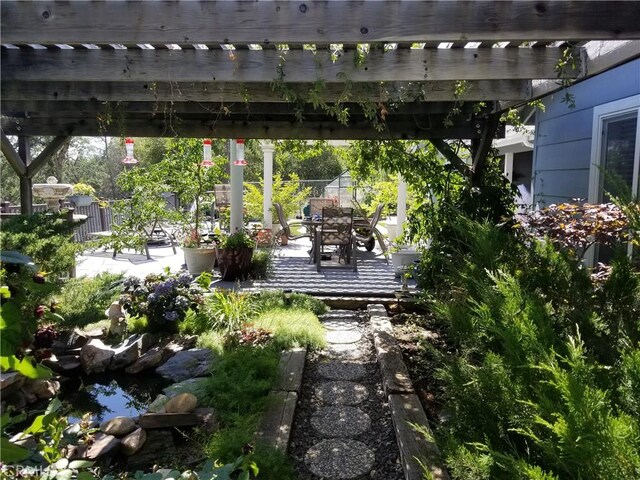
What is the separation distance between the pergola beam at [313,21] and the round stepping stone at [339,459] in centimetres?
207

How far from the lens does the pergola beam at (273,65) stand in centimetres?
319

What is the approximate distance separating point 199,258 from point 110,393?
3.46 m

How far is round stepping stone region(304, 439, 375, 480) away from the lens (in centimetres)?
255

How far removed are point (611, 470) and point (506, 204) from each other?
414 cm

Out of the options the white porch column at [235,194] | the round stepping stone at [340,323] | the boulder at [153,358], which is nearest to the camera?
the boulder at [153,358]

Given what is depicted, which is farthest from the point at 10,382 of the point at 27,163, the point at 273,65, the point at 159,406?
the point at 27,163

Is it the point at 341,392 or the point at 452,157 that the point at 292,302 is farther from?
the point at 452,157

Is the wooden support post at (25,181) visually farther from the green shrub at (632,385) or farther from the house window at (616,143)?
the green shrub at (632,385)

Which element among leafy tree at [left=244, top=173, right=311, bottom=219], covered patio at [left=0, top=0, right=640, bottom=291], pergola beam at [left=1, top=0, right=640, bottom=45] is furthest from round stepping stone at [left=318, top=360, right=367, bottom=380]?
leafy tree at [left=244, top=173, right=311, bottom=219]

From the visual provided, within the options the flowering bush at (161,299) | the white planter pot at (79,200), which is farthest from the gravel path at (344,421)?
the white planter pot at (79,200)

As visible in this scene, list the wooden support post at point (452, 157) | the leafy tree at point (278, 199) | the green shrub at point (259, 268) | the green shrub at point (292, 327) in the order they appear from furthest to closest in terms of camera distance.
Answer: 1. the leafy tree at point (278, 199)
2. the green shrub at point (259, 268)
3. the wooden support post at point (452, 157)
4. the green shrub at point (292, 327)

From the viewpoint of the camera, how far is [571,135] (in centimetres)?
511

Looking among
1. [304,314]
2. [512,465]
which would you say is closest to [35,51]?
[304,314]

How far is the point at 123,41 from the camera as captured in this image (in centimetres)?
250
